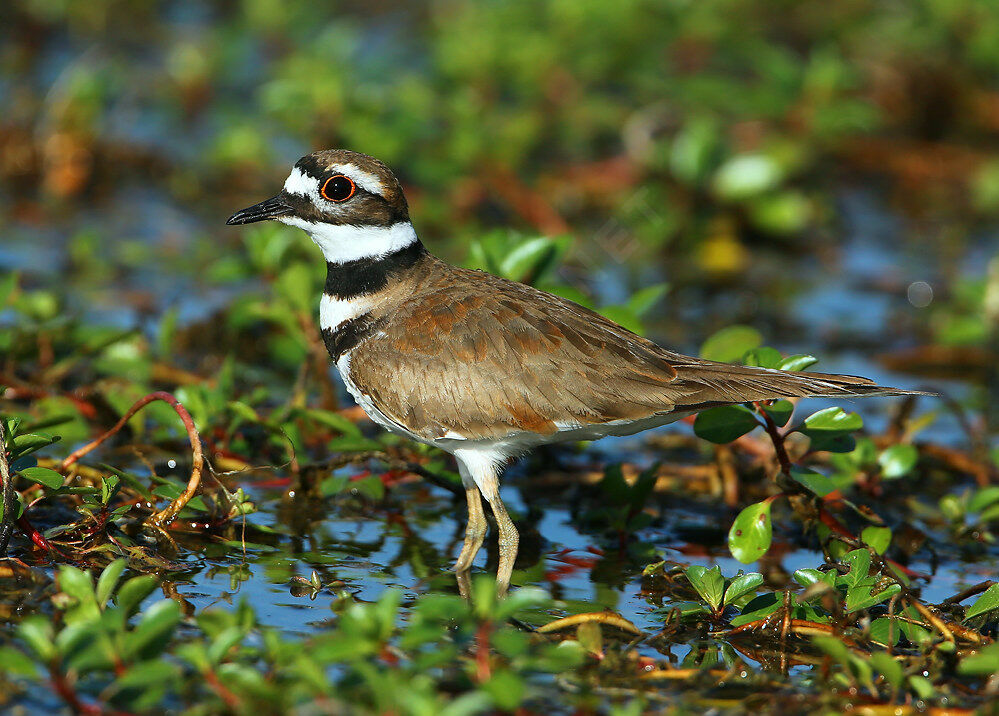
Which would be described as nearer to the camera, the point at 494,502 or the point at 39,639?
the point at 39,639

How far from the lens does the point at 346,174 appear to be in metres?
5.44

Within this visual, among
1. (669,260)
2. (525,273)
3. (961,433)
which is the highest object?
(525,273)

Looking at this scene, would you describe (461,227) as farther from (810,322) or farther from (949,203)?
(949,203)

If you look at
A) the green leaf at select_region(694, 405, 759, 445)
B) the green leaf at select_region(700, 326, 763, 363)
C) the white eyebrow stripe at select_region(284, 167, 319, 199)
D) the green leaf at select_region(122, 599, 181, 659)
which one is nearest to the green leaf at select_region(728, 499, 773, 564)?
the green leaf at select_region(694, 405, 759, 445)

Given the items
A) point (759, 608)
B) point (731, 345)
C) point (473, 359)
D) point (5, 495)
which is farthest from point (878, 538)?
point (5, 495)

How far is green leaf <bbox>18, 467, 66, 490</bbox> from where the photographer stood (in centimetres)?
436

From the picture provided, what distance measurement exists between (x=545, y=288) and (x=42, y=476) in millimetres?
2528

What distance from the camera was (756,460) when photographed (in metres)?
6.12

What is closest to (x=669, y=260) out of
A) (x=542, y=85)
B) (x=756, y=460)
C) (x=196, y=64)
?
(x=542, y=85)

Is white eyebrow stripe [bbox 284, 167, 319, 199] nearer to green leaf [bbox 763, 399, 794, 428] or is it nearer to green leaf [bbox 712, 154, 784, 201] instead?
green leaf [bbox 763, 399, 794, 428]

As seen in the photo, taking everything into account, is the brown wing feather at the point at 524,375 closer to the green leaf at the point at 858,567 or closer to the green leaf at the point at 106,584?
the green leaf at the point at 858,567

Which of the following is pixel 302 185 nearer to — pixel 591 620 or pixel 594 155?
pixel 591 620

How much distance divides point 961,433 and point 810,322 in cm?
181

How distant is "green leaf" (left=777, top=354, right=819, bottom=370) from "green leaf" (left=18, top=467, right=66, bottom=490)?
9.24ft
